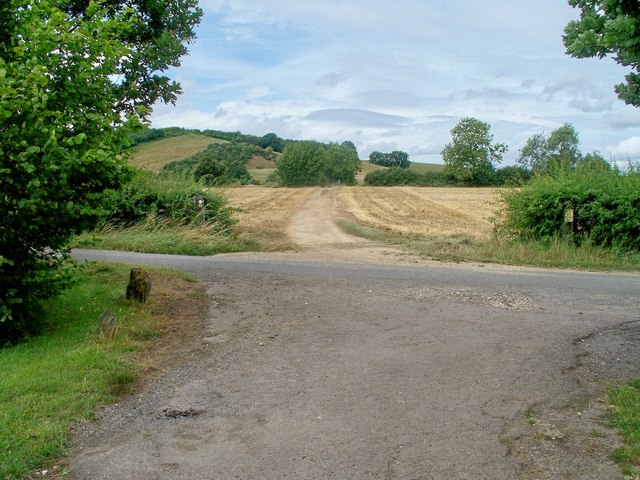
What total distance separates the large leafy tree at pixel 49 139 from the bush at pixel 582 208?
45.2 feet

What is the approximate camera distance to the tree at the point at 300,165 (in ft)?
249

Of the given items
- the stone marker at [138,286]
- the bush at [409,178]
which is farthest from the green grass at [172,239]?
the bush at [409,178]

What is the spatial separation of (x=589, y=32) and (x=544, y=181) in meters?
13.8

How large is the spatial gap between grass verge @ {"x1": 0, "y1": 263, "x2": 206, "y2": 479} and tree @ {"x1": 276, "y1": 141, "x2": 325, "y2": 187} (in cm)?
6576

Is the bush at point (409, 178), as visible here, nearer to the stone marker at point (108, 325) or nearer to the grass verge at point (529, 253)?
the grass verge at point (529, 253)

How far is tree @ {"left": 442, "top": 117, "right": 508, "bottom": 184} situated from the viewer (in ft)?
262

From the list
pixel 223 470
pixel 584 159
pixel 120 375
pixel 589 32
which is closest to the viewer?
pixel 223 470

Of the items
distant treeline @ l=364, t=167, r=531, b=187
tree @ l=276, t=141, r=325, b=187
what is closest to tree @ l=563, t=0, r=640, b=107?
tree @ l=276, t=141, r=325, b=187

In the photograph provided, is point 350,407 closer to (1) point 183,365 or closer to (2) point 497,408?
(2) point 497,408

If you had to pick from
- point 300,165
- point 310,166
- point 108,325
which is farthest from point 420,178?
point 108,325

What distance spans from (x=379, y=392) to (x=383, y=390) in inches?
3.0

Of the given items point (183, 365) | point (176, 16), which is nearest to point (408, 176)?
point (176, 16)

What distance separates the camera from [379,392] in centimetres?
606

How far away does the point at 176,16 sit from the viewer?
41.7 ft
